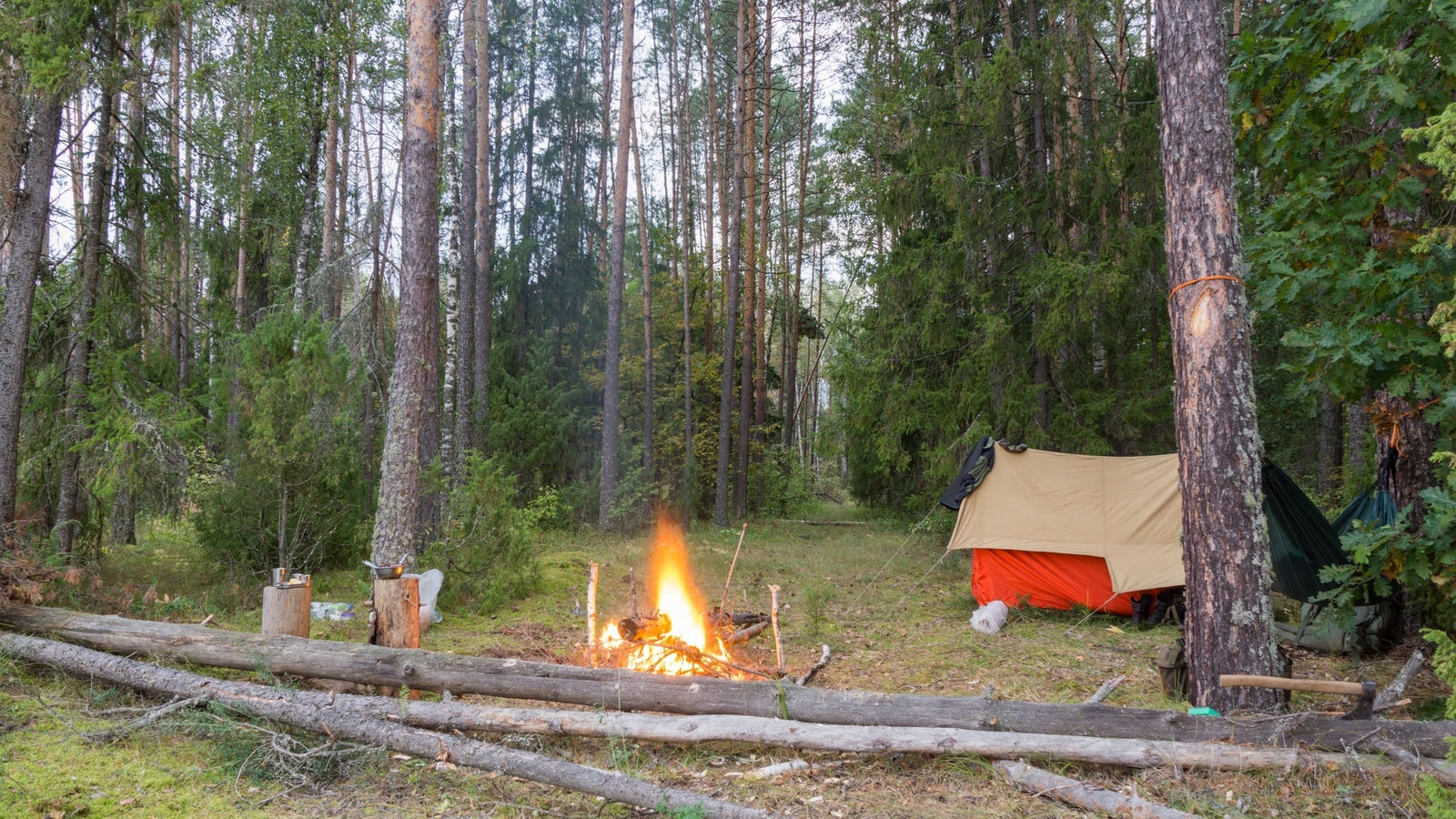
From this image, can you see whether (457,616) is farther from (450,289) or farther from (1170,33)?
(1170,33)

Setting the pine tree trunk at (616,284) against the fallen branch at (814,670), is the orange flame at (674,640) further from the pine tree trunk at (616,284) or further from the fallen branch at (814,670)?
the pine tree trunk at (616,284)

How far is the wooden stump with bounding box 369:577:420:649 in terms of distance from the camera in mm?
5254

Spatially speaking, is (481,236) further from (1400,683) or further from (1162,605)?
(1400,683)

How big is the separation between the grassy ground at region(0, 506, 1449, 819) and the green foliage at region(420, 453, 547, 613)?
26 centimetres

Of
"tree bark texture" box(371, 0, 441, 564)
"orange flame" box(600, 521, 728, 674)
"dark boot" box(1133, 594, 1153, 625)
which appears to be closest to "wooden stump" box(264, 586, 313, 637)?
"tree bark texture" box(371, 0, 441, 564)

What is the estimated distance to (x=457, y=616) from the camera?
7.65m

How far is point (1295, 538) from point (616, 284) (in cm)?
1054

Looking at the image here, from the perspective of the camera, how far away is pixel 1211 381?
448 centimetres

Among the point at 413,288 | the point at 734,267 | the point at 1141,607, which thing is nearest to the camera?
the point at 413,288

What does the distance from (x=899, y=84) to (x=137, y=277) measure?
10315 millimetres

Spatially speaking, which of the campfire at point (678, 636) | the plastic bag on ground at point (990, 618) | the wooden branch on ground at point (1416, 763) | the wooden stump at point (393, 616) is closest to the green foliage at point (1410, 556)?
the wooden branch on ground at point (1416, 763)

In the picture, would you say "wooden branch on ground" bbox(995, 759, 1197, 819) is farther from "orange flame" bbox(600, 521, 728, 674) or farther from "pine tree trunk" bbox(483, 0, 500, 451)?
"pine tree trunk" bbox(483, 0, 500, 451)

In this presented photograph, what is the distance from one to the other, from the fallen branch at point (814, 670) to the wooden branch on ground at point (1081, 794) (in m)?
1.67

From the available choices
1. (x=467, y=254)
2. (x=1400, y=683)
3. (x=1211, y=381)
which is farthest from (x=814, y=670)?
(x=467, y=254)
